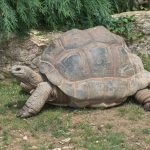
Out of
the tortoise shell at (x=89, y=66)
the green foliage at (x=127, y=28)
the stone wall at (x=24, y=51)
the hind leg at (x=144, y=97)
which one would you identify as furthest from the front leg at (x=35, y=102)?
the green foliage at (x=127, y=28)

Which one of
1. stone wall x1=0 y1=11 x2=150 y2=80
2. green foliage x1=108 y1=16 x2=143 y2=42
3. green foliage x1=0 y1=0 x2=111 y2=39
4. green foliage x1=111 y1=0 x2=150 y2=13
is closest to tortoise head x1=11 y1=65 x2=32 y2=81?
green foliage x1=0 y1=0 x2=111 y2=39

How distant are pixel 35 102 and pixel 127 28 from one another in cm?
284

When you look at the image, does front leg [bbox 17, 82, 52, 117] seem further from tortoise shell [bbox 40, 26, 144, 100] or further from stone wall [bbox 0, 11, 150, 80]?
stone wall [bbox 0, 11, 150, 80]

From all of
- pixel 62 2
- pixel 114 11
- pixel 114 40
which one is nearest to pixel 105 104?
pixel 114 40

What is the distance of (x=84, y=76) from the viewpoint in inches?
263

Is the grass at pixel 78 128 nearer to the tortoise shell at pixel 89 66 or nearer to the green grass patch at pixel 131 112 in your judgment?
the green grass patch at pixel 131 112

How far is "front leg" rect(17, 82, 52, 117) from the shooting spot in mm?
6539

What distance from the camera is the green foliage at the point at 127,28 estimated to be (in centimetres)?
869

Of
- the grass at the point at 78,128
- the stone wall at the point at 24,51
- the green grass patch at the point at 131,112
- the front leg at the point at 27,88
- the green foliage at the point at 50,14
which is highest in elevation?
the green foliage at the point at 50,14

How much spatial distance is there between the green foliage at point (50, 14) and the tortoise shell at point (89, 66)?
1.02m

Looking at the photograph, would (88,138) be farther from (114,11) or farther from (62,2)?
(114,11)

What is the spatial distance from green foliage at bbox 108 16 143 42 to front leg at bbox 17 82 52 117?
2.50 meters

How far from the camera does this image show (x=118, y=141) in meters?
5.77

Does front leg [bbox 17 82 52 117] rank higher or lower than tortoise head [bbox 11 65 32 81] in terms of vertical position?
lower
